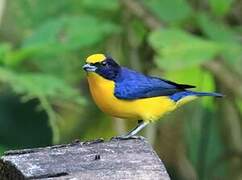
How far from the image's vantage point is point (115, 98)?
4410 mm

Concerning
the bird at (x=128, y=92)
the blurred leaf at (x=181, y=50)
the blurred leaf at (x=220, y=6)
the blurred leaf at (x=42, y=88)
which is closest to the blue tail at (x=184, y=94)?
the bird at (x=128, y=92)

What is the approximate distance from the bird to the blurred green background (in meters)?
0.53

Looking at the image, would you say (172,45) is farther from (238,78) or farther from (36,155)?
(36,155)

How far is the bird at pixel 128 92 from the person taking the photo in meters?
4.38

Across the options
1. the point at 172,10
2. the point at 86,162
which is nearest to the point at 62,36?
the point at 172,10

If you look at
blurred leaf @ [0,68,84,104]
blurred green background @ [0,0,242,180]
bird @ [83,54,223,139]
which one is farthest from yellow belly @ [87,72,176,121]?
blurred leaf @ [0,68,84,104]

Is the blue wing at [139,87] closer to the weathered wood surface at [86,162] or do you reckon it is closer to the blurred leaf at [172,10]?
the weathered wood surface at [86,162]

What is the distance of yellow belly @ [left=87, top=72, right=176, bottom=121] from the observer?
435cm

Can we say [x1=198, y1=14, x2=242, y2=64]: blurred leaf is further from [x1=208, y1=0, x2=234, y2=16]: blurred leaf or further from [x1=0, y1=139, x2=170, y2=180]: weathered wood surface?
[x1=0, y1=139, x2=170, y2=180]: weathered wood surface

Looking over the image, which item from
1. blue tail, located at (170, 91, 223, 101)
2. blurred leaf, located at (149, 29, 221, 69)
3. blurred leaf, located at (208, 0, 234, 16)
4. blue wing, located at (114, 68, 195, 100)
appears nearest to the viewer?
blue wing, located at (114, 68, 195, 100)

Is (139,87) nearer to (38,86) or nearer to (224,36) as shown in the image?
(38,86)

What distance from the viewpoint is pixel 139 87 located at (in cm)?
455

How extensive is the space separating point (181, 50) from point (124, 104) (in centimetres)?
112

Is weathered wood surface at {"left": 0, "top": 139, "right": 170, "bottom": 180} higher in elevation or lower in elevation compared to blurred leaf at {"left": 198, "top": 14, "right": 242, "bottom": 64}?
lower
